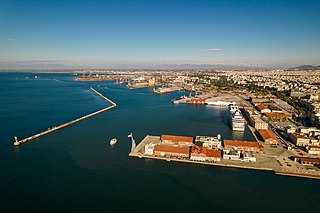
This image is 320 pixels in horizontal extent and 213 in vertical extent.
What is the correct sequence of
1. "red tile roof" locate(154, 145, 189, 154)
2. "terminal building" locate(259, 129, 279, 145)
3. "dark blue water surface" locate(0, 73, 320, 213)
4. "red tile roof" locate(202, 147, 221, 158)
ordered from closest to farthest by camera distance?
1. "dark blue water surface" locate(0, 73, 320, 213)
2. "red tile roof" locate(202, 147, 221, 158)
3. "red tile roof" locate(154, 145, 189, 154)
4. "terminal building" locate(259, 129, 279, 145)

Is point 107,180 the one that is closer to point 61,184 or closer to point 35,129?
point 61,184

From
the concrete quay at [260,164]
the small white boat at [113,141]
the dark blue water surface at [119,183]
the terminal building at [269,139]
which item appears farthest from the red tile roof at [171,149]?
the terminal building at [269,139]

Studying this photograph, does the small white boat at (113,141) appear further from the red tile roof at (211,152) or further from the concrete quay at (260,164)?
the red tile roof at (211,152)

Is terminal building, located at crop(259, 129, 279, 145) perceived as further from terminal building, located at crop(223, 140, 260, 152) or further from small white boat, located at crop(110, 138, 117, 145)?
small white boat, located at crop(110, 138, 117, 145)

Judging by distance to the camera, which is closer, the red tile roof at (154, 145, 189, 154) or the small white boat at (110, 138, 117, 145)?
the red tile roof at (154, 145, 189, 154)

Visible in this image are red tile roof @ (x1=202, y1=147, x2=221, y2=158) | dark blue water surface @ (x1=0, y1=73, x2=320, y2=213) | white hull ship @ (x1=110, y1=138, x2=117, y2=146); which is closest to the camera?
dark blue water surface @ (x1=0, y1=73, x2=320, y2=213)

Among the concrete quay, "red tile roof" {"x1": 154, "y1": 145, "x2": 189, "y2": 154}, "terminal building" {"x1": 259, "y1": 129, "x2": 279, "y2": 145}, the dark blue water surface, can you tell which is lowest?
the dark blue water surface

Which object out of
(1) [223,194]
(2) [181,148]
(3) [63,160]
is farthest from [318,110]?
(3) [63,160]

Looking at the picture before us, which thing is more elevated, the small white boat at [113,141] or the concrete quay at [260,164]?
the small white boat at [113,141]

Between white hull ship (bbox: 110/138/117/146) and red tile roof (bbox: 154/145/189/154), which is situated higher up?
red tile roof (bbox: 154/145/189/154)

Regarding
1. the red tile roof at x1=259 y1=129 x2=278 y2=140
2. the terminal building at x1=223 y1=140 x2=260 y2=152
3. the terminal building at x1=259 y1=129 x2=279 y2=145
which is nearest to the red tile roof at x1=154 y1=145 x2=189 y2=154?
the terminal building at x1=223 y1=140 x2=260 y2=152

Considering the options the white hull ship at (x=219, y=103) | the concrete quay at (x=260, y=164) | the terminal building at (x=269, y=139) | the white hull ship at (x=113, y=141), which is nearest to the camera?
the concrete quay at (x=260, y=164)
